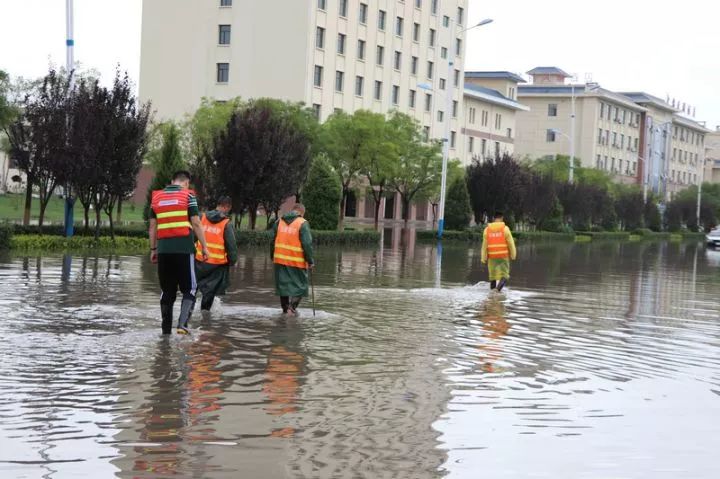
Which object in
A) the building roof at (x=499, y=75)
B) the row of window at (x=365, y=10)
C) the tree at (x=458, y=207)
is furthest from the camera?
the building roof at (x=499, y=75)

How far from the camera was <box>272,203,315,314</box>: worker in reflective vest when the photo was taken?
13625 mm

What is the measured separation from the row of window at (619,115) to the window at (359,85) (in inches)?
1904

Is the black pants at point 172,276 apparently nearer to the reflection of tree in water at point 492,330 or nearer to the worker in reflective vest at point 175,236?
the worker in reflective vest at point 175,236

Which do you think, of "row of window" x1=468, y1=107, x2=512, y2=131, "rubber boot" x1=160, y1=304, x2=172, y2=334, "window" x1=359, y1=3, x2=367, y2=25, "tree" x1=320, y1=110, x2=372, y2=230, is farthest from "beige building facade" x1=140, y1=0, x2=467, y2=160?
"rubber boot" x1=160, y1=304, x2=172, y2=334

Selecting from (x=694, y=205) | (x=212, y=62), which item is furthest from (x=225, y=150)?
(x=694, y=205)

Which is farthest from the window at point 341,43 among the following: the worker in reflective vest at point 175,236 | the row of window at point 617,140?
the worker in reflective vest at point 175,236

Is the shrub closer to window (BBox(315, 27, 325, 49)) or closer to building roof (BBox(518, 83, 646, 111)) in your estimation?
window (BBox(315, 27, 325, 49))

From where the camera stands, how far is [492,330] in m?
13.5

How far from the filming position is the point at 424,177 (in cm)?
5597

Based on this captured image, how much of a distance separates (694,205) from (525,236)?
54436mm

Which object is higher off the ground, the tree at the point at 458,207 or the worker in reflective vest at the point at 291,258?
the tree at the point at 458,207

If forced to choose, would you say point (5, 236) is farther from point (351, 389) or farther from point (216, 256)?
point (351, 389)

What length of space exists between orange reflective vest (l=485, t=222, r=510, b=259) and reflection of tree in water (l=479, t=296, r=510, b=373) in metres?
0.90

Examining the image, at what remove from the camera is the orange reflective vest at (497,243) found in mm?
18922
